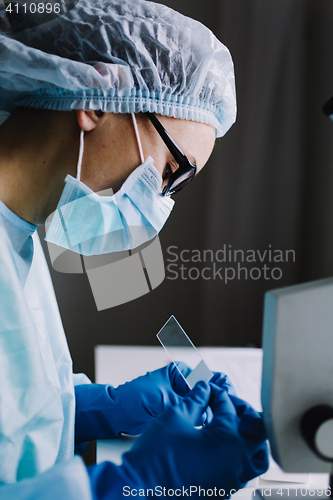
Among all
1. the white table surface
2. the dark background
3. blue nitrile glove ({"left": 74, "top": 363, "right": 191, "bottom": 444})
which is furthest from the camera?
the dark background

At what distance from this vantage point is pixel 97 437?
832mm

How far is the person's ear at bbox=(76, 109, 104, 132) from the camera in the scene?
0.72 metres

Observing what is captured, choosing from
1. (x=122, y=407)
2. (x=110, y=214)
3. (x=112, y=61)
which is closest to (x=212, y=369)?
(x=122, y=407)

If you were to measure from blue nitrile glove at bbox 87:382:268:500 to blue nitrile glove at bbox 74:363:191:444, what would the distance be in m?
0.31

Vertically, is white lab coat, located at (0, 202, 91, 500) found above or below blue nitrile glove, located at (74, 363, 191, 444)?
above

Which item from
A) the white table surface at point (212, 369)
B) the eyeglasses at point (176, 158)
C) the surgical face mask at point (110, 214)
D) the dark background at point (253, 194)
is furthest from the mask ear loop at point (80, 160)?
the dark background at point (253, 194)

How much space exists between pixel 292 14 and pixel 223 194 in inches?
33.7

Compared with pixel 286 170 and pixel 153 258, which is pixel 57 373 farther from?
pixel 286 170

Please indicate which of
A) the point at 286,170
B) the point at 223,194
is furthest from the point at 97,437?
the point at 286,170

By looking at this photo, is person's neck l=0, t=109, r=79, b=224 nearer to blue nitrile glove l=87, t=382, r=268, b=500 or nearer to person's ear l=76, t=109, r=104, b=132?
person's ear l=76, t=109, r=104, b=132

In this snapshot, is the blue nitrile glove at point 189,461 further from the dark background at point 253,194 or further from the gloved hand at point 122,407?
the dark background at point 253,194

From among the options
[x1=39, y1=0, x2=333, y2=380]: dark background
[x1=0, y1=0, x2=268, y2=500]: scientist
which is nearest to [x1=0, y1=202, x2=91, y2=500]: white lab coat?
[x1=0, y1=0, x2=268, y2=500]: scientist

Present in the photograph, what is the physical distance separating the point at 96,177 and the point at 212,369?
76 centimetres

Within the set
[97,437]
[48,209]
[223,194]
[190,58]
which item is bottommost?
[97,437]
